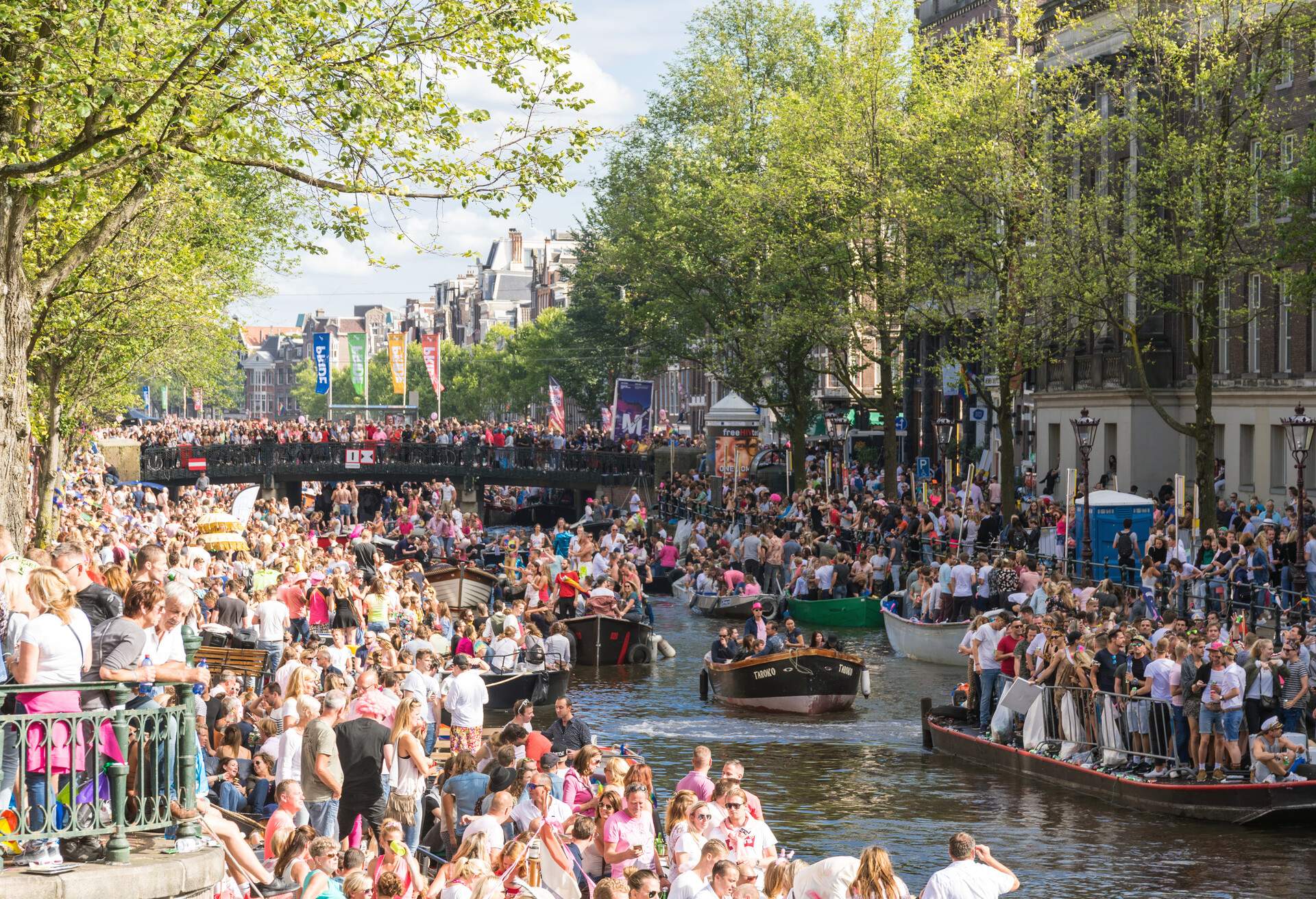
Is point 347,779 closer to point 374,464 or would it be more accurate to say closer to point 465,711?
point 465,711

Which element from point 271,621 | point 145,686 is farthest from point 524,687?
point 145,686

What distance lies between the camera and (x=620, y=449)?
67.9 m

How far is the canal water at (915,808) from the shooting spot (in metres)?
18.3

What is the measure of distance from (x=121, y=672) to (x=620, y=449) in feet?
191

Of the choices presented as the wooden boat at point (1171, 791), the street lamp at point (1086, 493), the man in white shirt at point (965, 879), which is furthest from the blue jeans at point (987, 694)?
the man in white shirt at point (965, 879)

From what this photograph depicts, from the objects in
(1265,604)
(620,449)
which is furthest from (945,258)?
(620,449)

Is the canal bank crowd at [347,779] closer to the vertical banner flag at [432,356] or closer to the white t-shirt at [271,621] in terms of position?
the white t-shirt at [271,621]

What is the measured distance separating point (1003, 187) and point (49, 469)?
71.7 ft

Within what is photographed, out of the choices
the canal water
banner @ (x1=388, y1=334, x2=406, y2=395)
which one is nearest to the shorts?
the canal water

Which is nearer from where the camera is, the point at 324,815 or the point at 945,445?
the point at 324,815

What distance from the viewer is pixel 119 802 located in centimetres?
835

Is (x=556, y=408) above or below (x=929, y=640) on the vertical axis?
above

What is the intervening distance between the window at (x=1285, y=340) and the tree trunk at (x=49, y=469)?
2712 centimetres

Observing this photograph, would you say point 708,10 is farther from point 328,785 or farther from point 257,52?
point 328,785
